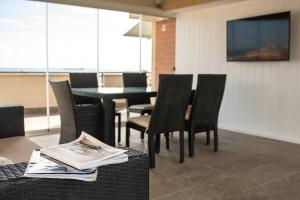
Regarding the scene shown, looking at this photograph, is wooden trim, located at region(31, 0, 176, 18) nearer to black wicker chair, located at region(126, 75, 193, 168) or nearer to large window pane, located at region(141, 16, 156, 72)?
large window pane, located at region(141, 16, 156, 72)

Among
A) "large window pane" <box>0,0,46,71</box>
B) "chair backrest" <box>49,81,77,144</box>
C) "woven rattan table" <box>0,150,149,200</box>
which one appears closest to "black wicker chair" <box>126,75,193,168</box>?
"chair backrest" <box>49,81,77,144</box>

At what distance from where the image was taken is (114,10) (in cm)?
526

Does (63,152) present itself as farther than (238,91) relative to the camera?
No

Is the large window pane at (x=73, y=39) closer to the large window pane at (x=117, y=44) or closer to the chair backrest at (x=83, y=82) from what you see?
the large window pane at (x=117, y=44)

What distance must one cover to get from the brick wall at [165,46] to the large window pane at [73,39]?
168 centimetres

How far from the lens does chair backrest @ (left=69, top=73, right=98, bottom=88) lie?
4125mm

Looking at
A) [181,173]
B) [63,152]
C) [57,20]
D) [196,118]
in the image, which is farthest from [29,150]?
[57,20]

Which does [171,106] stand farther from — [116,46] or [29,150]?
[116,46]

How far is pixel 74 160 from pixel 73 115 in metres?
1.87

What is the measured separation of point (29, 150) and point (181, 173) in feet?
4.71

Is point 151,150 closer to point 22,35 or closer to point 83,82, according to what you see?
point 83,82

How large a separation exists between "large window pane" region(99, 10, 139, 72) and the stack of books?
15.3ft

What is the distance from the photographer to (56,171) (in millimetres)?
1049

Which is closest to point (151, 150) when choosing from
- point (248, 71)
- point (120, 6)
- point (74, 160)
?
point (74, 160)
